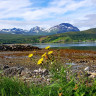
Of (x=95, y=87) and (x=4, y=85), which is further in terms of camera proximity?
(x=4, y=85)

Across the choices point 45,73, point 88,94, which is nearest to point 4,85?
point 88,94

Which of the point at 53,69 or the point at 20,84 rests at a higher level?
the point at 53,69

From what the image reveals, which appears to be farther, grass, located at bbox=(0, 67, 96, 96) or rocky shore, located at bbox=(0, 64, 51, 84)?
rocky shore, located at bbox=(0, 64, 51, 84)

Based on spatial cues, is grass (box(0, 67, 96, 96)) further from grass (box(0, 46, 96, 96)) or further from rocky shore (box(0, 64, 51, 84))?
rocky shore (box(0, 64, 51, 84))

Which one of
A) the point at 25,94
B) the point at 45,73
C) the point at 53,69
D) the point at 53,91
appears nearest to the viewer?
the point at 53,91

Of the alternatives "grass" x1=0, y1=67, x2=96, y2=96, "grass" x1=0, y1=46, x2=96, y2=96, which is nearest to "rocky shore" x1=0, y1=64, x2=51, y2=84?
"grass" x1=0, y1=46, x2=96, y2=96

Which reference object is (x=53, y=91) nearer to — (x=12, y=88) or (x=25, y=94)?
(x=25, y=94)

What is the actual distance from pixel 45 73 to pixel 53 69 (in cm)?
435

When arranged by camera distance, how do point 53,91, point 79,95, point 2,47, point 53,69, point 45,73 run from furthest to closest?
point 2,47
point 45,73
point 53,69
point 53,91
point 79,95

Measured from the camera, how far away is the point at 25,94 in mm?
4855

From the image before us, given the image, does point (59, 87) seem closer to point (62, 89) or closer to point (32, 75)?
point (62, 89)

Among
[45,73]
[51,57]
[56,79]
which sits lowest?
[45,73]

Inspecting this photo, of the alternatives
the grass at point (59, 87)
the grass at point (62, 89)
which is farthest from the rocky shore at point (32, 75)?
the grass at point (62, 89)

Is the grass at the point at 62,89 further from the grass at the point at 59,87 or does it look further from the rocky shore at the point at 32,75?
the rocky shore at the point at 32,75
